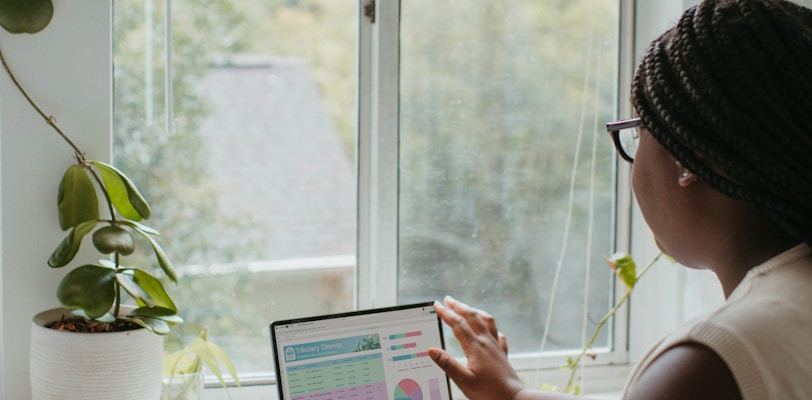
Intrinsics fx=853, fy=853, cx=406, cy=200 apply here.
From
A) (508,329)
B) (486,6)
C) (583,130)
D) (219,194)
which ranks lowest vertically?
(508,329)

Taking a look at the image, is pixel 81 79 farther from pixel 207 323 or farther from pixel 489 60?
pixel 489 60

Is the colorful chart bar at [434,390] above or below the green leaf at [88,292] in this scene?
below

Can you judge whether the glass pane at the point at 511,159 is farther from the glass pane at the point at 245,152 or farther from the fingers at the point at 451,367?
the fingers at the point at 451,367

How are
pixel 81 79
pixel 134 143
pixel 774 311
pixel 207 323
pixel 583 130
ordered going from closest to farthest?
pixel 774 311
pixel 81 79
pixel 134 143
pixel 207 323
pixel 583 130

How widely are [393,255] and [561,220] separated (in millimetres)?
380

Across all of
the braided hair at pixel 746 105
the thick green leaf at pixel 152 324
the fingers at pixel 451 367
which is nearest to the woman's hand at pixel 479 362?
the fingers at pixel 451 367

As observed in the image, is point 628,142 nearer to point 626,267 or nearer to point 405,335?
point 405,335

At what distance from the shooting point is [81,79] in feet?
4.76

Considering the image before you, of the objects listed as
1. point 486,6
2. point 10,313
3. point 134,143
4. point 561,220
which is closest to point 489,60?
point 486,6

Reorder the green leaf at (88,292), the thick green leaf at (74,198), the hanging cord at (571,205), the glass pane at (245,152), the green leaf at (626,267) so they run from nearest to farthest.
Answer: the green leaf at (88,292)
the thick green leaf at (74,198)
the glass pane at (245,152)
the green leaf at (626,267)
the hanging cord at (571,205)

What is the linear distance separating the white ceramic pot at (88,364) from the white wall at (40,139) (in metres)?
0.14

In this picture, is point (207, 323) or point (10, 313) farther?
point (207, 323)

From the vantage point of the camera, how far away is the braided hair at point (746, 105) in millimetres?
781

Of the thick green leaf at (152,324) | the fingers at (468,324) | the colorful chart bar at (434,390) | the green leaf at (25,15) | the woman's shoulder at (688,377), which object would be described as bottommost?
the colorful chart bar at (434,390)
